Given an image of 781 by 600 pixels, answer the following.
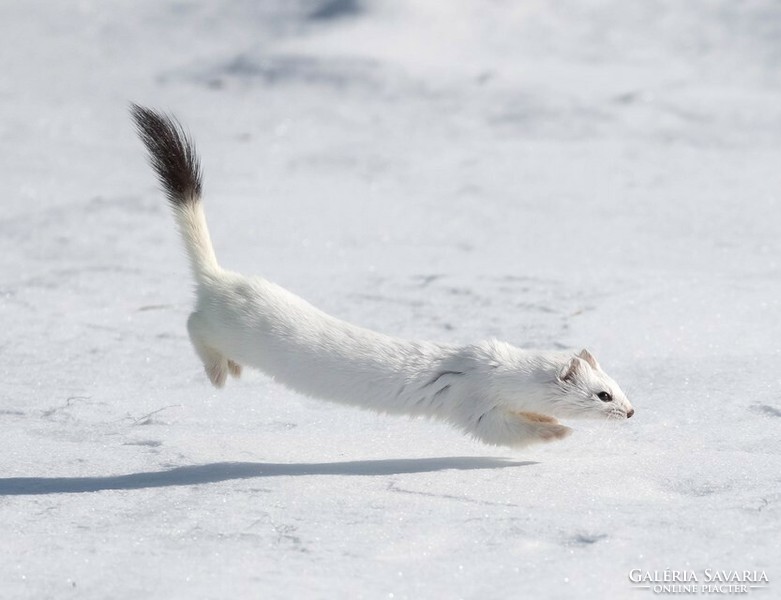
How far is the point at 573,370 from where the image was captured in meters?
3.55

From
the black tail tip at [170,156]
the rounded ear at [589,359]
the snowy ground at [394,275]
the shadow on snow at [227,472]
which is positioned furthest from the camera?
the black tail tip at [170,156]

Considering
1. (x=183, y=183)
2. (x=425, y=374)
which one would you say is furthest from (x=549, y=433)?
(x=183, y=183)

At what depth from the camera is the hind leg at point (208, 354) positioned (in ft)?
12.6

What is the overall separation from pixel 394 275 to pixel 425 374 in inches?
81.1

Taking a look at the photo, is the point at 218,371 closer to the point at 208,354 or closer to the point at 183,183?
the point at 208,354

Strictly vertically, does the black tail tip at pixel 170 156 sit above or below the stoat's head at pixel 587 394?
above

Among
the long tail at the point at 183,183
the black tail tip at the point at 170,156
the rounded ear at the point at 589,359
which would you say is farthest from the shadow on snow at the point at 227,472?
the black tail tip at the point at 170,156

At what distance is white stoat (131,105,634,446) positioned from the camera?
3555mm

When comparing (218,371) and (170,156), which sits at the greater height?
(170,156)

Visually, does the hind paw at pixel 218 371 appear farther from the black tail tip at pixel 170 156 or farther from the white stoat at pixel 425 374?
the black tail tip at pixel 170 156

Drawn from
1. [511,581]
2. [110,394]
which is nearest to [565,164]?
[110,394]

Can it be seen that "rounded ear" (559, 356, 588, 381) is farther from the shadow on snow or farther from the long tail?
the long tail

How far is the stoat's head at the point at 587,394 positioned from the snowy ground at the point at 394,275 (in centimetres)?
15

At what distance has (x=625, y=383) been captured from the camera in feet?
13.9
